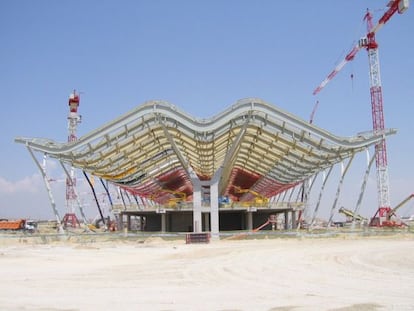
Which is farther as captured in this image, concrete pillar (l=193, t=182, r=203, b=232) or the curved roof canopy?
concrete pillar (l=193, t=182, r=203, b=232)

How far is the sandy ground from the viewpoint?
A: 37.1 ft

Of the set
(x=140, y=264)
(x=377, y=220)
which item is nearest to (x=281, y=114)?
(x=140, y=264)

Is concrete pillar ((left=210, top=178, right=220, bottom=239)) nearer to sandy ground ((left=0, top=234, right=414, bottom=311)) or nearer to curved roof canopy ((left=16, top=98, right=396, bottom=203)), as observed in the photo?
curved roof canopy ((left=16, top=98, right=396, bottom=203))

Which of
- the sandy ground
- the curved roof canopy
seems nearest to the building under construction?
the curved roof canopy

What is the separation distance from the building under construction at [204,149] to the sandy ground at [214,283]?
57.7 feet

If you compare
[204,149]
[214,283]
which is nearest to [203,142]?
[204,149]

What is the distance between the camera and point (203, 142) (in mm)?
43219

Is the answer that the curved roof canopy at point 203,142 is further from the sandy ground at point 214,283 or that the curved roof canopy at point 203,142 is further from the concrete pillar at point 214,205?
the sandy ground at point 214,283

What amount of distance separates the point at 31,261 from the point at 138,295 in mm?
12816

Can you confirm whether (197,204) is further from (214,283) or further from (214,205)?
(214,283)

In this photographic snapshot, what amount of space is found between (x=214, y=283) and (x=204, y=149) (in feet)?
111

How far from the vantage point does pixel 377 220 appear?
224 feet

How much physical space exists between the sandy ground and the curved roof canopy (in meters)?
17.5

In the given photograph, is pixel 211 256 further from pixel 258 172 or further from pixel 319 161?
pixel 258 172
